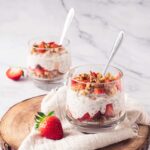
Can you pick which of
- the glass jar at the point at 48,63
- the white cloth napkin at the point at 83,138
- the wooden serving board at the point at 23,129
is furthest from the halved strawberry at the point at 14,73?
the white cloth napkin at the point at 83,138

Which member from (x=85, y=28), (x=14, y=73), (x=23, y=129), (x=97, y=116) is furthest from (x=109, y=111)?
→ (x=85, y=28)

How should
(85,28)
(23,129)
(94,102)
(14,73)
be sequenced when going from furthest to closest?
(85,28) → (14,73) → (23,129) → (94,102)

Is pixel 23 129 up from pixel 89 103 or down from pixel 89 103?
down

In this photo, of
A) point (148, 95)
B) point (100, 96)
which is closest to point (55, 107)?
point (100, 96)

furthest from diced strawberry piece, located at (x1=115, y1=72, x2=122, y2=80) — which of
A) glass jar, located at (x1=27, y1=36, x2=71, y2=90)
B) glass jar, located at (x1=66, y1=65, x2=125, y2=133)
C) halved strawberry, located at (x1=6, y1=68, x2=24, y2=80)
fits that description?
halved strawberry, located at (x1=6, y1=68, x2=24, y2=80)

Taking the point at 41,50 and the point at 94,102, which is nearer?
the point at 94,102

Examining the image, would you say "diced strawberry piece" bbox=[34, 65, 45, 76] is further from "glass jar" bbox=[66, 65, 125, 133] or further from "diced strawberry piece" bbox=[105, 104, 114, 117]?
"diced strawberry piece" bbox=[105, 104, 114, 117]

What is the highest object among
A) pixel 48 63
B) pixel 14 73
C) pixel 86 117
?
pixel 86 117

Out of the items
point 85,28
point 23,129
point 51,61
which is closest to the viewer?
point 23,129

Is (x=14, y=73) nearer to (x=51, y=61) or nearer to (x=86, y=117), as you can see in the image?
(x=51, y=61)
